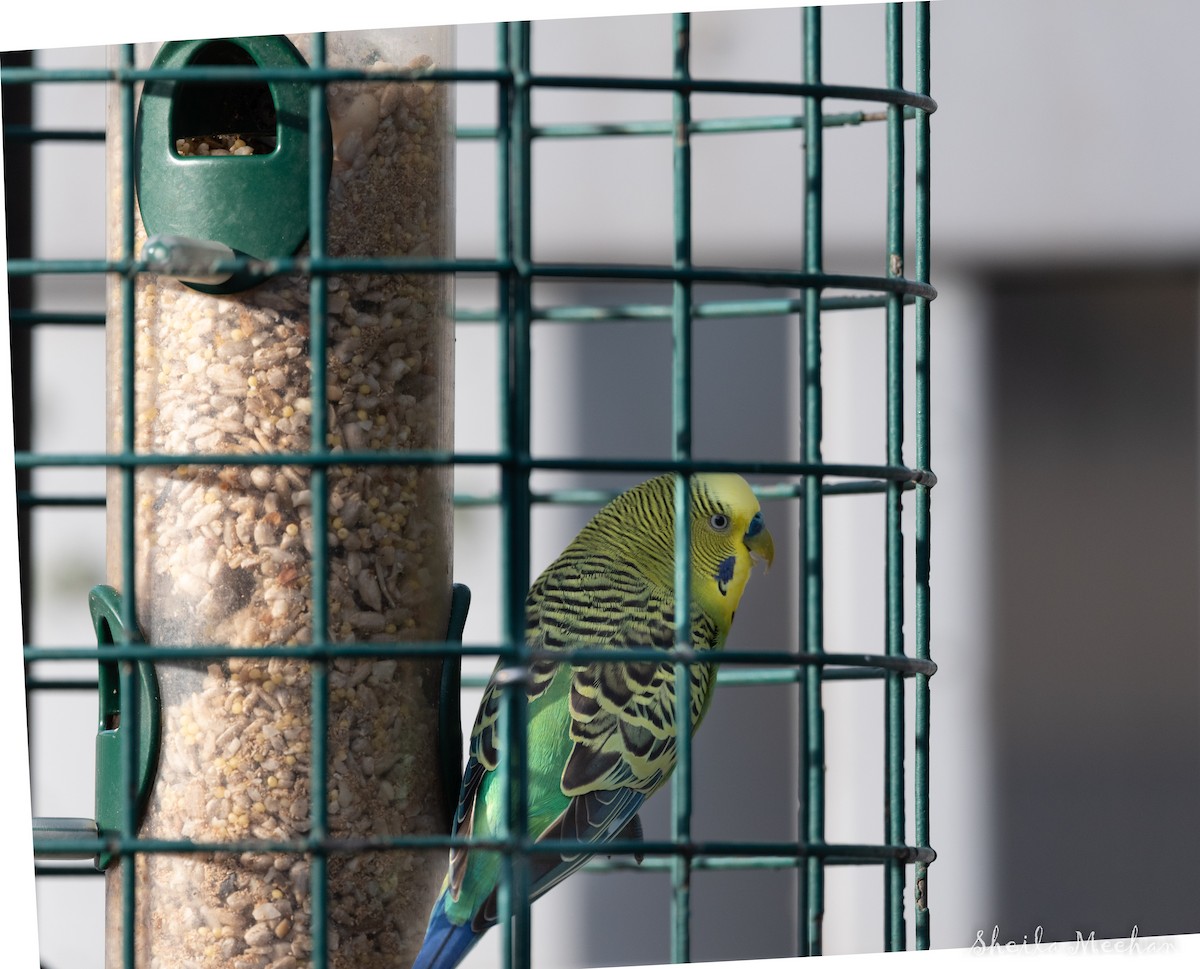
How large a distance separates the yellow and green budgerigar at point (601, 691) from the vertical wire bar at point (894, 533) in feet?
1.02

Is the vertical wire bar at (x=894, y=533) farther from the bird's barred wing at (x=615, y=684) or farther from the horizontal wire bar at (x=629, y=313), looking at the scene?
the bird's barred wing at (x=615, y=684)

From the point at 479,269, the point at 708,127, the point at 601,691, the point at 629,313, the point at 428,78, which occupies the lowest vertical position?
the point at 601,691

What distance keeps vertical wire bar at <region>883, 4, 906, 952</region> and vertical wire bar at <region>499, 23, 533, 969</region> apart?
0.65m

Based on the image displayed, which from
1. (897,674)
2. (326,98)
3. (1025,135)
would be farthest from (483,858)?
(1025,135)

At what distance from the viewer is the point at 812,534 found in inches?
90.5

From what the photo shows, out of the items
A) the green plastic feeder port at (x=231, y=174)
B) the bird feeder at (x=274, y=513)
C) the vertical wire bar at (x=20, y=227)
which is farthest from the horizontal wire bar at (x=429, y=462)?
the vertical wire bar at (x=20, y=227)

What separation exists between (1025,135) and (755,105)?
96 centimetres

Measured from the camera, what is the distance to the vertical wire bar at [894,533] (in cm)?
252

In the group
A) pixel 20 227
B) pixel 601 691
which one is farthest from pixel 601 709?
pixel 20 227

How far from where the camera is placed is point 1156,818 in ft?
19.2

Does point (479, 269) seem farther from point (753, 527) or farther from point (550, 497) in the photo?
point (550, 497)

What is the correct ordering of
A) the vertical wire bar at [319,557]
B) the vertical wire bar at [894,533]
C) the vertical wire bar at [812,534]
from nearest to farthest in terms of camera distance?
the vertical wire bar at [319,557] < the vertical wire bar at [812,534] < the vertical wire bar at [894,533]

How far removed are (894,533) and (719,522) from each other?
Answer: 0.70 m

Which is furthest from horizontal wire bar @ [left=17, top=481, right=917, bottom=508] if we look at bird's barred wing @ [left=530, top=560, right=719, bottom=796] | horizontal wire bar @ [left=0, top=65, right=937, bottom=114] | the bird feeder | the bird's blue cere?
horizontal wire bar @ [left=0, top=65, right=937, bottom=114]
